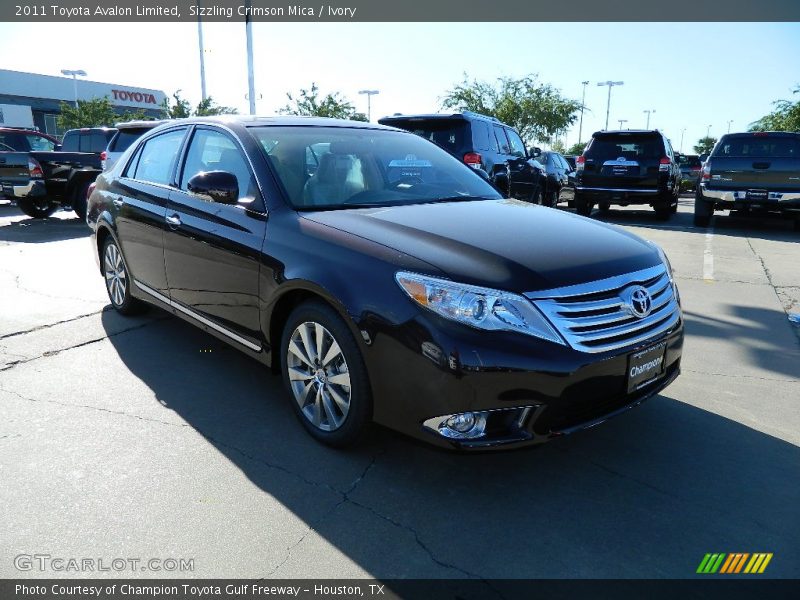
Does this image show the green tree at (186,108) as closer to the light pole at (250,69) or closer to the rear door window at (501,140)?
the light pole at (250,69)

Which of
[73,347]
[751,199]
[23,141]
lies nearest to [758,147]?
[751,199]

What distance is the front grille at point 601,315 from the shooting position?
245 cm

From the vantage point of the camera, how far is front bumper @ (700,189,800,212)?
34.5 feet

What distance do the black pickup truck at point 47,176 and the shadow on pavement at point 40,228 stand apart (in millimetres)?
382

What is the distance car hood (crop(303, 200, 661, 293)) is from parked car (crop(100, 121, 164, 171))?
9617 millimetres

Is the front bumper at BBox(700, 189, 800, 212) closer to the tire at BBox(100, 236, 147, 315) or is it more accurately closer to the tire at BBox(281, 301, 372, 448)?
the tire at BBox(100, 236, 147, 315)

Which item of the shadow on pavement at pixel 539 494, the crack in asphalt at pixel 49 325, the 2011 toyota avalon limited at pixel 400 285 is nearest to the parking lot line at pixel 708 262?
the shadow on pavement at pixel 539 494

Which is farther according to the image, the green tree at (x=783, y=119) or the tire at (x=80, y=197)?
the green tree at (x=783, y=119)

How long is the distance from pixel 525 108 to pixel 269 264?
130ft

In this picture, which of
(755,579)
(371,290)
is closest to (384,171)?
(371,290)

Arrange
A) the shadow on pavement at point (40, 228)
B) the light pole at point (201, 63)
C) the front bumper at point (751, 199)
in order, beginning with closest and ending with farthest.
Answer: the shadow on pavement at point (40, 228), the front bumper at point (751, 199), the light pole at point (201, 63)

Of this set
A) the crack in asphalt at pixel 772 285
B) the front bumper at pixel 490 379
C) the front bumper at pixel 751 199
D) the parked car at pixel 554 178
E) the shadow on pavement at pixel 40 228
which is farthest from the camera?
the parked car at pixel 554 178

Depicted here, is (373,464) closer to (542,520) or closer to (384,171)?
(542,520)

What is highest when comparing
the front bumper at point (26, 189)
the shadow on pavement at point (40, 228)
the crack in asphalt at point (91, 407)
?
the front bumper at point (26, 189)
